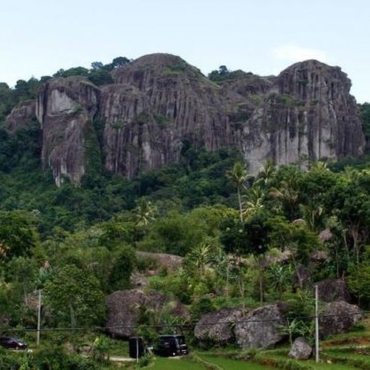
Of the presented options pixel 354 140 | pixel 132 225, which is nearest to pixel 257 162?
pixel 354 140

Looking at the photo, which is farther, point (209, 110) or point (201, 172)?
point (209, 110)

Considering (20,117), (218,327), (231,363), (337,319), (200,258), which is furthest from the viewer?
(20,117)

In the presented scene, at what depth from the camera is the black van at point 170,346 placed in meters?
43.4

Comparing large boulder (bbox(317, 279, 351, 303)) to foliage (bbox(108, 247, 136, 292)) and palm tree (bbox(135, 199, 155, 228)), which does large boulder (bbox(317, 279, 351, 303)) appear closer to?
foliage (bbox(108, 247, 136, 292))

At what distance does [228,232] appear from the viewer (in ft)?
168

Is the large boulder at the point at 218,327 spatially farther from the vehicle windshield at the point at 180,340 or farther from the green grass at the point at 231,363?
the green grass at the point at 231,363

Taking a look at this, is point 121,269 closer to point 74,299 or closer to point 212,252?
point 212,252

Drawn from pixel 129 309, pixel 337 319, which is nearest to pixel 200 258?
pixel 129 309

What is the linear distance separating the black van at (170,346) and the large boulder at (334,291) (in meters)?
10.1

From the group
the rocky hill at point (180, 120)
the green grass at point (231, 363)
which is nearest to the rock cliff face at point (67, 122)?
the rocky hill at point (180, 120)

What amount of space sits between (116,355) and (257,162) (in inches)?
3689

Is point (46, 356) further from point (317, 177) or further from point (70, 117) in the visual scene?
point (70, 117)

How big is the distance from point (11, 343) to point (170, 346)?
9.80 meters

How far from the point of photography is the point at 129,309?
51000mm
